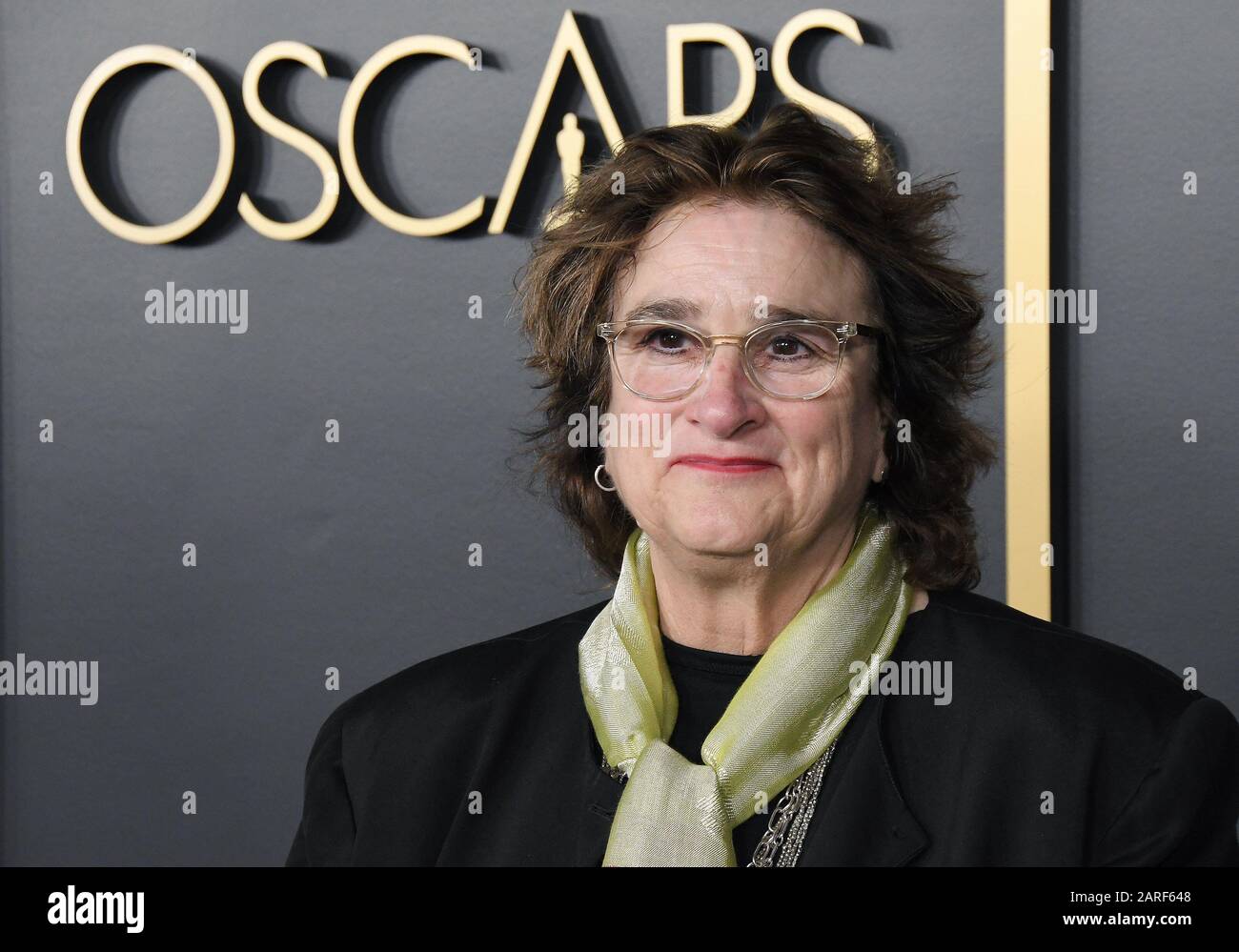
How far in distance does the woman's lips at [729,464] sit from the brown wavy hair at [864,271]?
215mm

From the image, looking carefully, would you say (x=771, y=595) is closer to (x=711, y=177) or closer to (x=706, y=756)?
(x=706, y=756)

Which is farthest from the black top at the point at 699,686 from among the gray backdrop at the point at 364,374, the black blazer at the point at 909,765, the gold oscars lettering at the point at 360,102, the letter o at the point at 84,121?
the letter o at the point at 84,121

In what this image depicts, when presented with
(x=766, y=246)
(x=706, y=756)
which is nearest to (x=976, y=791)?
(x=706, y=756)

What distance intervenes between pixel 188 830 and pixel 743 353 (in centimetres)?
181

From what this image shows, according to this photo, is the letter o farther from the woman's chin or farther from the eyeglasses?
the woman's chin

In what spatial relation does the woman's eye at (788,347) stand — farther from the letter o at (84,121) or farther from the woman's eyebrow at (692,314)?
the letter o at (84,121)

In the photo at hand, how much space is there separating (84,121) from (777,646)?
1.90 m

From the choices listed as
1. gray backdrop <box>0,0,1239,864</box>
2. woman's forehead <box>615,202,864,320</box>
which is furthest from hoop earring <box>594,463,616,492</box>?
gray backdrop <box>0,0,1239,864</box>

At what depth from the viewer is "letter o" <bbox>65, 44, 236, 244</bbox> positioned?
8.66 ft

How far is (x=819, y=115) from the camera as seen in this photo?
2.49m

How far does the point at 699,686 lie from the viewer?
1.66 m

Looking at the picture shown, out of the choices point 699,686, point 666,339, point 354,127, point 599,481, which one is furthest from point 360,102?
point 699,686

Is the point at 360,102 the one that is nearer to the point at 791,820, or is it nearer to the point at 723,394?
the point at 723,394

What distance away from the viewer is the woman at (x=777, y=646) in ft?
4.84
